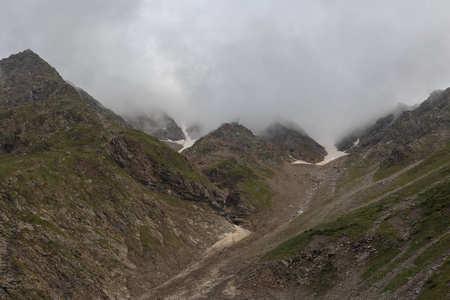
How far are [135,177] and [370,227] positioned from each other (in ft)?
339

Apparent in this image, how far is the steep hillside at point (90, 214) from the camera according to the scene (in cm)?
5597

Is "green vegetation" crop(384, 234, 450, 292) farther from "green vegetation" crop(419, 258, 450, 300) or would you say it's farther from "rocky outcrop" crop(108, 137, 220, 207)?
"rocky outcrop" crop(108, 137, 220, 207)

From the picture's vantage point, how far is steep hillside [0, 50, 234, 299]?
55969 millimetres

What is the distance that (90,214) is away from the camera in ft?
270

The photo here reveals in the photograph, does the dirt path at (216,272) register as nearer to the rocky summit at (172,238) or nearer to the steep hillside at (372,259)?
the rocky summit at (172,238)

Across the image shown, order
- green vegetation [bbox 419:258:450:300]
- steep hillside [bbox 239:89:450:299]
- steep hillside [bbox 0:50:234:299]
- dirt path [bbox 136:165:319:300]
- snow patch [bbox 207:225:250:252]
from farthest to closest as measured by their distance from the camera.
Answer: snow patch [bbox 207:225:250:252] < dirt path [bbox 136:165:319:300] < steep hillside [bbox 0:50:234:299] < steep hillside [bbox 239:89:450:299] < green vegetation [bbox 419:258:450:300]

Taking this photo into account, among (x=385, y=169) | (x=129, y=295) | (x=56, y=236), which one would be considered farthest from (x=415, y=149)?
(x=56, y=236)

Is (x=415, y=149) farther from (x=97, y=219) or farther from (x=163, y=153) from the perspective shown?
(x=97, y=219)

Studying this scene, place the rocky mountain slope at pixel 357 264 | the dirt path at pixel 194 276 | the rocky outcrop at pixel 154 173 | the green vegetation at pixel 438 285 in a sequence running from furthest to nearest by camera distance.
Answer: the rocky outcrop at pixel 154 173
the dirt path at pixel 194 276
the rocky mountain slope at pixel 357 264
the green vegetation at pixel 438 285

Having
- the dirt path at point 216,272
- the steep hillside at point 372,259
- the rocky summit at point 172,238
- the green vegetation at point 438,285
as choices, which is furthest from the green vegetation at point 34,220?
the green vegetation at point 438,285

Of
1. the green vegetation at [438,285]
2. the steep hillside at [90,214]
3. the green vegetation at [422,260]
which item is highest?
the steep hillside at [90,214]

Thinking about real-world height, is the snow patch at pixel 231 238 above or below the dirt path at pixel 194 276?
below

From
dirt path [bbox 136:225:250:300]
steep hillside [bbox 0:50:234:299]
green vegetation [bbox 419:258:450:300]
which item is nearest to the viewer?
green vegetation [bbox 419:258:450:300]

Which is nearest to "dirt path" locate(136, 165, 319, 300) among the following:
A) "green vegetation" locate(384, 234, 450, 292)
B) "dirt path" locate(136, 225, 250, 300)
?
"dirt path" locate(136, 225, 250, 300)
